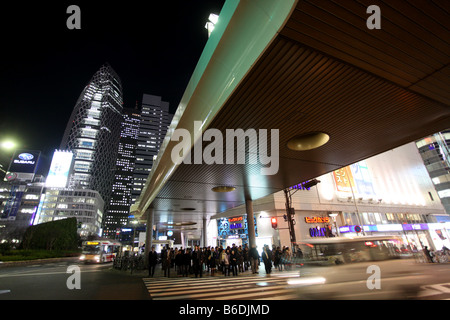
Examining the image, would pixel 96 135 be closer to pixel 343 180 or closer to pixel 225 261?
pixel 343 180

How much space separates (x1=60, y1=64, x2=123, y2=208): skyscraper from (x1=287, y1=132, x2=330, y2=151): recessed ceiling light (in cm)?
11251

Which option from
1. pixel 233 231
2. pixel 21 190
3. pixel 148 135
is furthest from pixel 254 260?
pixel 148 135

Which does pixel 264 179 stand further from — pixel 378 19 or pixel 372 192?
pixel 372 192

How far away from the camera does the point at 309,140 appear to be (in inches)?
354

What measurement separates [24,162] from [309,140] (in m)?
105

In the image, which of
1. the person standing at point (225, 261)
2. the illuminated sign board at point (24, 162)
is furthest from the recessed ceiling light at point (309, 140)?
the illuminated sign board at point (24, 162)

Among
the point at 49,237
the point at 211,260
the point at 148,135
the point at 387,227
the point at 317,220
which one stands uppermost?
the point at 148,135

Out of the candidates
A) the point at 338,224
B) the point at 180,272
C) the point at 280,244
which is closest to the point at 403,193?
the point at 338,224

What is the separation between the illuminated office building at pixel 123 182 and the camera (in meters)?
141

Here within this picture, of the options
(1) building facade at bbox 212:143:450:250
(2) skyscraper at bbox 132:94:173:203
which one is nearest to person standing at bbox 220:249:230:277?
(1) building facade at bbox 212:143:450:250

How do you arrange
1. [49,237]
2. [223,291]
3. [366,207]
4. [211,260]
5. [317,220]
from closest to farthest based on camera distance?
[223,291] → [211,260] → [317,220] → [366,207] → [49,237]

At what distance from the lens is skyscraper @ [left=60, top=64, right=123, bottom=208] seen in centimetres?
11050

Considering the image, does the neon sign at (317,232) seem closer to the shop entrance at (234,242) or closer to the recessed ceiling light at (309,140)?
the shop entrance at (234,242)

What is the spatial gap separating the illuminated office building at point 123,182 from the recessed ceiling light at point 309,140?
467 feet
